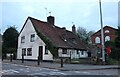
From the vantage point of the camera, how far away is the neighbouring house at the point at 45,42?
38.2 meters

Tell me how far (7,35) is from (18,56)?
11511mm

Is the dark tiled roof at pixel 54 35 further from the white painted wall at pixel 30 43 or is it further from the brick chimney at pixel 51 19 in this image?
the brick chimney at pixel 51 19

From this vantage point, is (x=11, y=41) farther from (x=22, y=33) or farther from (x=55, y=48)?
(x=55, y=48)

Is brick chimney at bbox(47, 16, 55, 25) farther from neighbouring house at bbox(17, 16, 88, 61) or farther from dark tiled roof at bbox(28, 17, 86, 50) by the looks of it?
dark tiled roof at bbox(28, 17, 86, 50)

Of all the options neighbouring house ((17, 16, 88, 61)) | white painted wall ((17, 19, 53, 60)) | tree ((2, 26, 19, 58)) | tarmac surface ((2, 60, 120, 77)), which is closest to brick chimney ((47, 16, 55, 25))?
neighbouring house ((17, 16, 88, 61))

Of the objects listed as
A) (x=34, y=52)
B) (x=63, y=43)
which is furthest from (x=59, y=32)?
(x=34, y=52)

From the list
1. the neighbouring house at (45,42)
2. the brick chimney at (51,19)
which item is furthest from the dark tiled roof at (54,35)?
the brick chimney at (51,19)

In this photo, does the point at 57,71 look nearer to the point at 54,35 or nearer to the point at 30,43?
the point at 30,43

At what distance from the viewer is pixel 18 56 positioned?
44.2 metres

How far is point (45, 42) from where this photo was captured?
125ft

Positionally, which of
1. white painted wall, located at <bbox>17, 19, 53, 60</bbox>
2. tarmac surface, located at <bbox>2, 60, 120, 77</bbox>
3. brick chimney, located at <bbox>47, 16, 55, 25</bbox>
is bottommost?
tarmac surface, located at <bbox>2, 60, 120, 77</bbox>

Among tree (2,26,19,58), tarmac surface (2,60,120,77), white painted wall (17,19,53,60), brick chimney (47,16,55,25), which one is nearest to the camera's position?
tarmac surface (2,60,120,77)

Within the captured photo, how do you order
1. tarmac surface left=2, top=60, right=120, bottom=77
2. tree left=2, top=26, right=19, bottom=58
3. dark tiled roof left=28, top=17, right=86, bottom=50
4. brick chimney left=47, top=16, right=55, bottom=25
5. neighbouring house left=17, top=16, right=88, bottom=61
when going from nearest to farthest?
tarmac surface left=2, top=60, right=120, bottom=77, neighbouring house left=17, top=16, right=88, bottom=61, dark tiled roof left=28, top=17, right=86, bottom=50, brick chimney left=47, top=16, right=55, bottom=25, tree left=2, top=26, right=19, bottom=58

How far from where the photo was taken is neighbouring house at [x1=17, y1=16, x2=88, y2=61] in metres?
38.2
